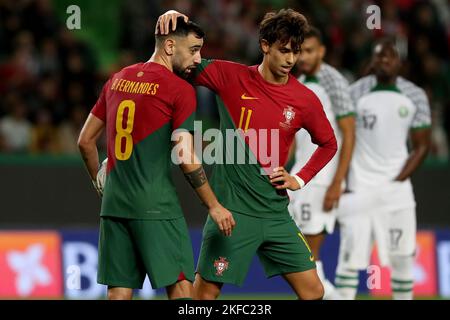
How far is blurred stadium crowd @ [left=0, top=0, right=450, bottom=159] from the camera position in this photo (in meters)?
13.5

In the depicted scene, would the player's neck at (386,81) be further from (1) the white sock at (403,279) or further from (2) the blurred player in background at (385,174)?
(1) the white sock at (403,279)

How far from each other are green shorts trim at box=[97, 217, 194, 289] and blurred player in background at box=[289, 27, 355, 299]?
103 inches

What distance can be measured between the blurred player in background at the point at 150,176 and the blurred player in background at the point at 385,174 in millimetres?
2987

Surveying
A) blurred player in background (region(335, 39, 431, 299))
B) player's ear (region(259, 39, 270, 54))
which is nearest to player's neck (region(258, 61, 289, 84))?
player's ear (region(259, 39, 270, 54))

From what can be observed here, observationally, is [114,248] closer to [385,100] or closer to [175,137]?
[175,137]

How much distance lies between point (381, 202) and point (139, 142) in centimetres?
346

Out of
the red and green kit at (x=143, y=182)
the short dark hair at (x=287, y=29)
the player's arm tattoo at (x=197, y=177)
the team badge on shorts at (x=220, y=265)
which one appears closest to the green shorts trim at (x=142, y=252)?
the red and green kit at (x=143, y=182)

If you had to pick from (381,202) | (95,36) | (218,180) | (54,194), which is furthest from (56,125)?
(218,180)

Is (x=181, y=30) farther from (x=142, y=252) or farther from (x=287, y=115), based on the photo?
(x=142, y=252)

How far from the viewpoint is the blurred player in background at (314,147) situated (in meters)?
9.30

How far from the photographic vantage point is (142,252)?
6.91 metres

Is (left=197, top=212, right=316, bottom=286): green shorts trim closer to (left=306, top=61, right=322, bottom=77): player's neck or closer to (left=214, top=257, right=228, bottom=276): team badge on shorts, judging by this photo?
(left=214, top=257, right=228, bottom=276): team badge on shorts

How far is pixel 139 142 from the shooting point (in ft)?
22.5

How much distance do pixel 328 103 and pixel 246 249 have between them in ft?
7.38
